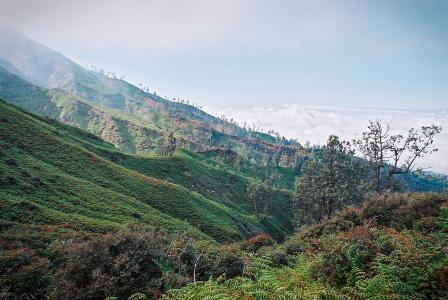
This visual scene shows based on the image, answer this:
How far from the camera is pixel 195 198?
300 ft

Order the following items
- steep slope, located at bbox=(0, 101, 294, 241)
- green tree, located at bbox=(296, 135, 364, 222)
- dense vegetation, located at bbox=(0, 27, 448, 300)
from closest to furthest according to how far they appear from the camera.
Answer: dense vegetation, located at bbox=(0, 27, 448, 300) → steep slope, located at bbox=(0, 101, 294, 241) → green tree, located at bbox=(296, 135, 364, 222)

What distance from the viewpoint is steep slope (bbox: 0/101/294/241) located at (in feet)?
141

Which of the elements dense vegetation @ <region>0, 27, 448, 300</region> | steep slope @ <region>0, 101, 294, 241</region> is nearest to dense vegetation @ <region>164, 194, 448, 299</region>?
dense vegetation @ <region>0, 27, 448, 300</region>

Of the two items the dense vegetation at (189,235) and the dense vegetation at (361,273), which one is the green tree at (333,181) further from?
the dense vegetation at (361,273)

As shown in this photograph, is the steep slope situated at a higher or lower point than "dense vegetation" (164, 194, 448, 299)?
lower

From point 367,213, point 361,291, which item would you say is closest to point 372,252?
point 361,291

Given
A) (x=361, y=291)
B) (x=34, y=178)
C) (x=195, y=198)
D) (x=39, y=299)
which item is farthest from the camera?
(x=195, y=198)

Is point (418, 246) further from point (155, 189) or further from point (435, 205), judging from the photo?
point (155, 189)

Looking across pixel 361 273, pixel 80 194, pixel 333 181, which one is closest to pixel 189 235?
pixel 80 194

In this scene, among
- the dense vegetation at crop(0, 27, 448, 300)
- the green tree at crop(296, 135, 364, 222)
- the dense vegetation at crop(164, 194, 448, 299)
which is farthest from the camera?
the green tree at crop(296, 135, 364, 222)

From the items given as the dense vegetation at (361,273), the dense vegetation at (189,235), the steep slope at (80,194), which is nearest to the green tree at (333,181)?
the dense vegetation at (189,235)

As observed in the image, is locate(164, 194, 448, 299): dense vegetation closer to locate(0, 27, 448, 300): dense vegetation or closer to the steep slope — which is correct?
locate(0, 27, 448, 300): dense vegetation

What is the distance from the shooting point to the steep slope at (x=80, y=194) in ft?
141

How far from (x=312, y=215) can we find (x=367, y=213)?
56.1m
